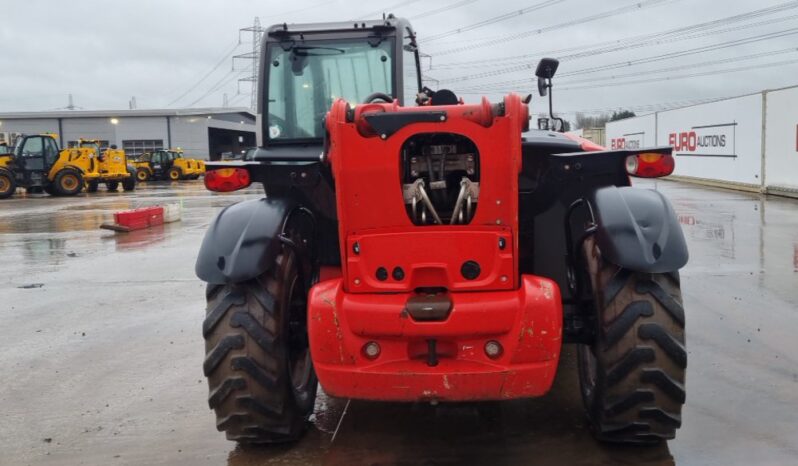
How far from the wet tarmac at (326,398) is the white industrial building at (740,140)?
1159 centimetres

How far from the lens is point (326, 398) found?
181 inches

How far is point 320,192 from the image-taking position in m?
3.92

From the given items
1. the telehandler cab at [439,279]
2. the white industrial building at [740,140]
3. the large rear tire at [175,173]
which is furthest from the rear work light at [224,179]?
the large rear tire at [175,173]

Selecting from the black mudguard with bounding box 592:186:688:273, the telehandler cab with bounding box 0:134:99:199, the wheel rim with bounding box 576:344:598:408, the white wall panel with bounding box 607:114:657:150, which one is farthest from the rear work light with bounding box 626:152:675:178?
the telehandler cab with bounding box 0:134:99:199

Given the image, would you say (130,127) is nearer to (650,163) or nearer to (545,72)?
(545,72)

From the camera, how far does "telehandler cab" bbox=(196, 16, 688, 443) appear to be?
10.3ft

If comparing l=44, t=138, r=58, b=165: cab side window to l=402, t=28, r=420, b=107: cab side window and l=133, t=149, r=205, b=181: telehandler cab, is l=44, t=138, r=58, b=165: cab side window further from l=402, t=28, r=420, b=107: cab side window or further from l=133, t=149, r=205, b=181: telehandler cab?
l=402, t=28, r=420, b=107: cab side window

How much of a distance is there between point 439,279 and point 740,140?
72.8 ft

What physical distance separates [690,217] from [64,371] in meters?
12.3

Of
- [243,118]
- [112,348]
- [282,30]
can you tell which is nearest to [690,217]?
[282,30]

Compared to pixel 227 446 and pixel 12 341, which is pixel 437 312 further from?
pixel 12 341

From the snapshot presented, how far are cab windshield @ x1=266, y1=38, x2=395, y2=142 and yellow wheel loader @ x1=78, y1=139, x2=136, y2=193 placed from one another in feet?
90.7

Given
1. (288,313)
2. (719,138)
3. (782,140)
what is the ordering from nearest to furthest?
1. (288,313)
2. (782,140)
3. (719,138)

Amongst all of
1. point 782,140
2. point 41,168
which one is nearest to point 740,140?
point 782,140
